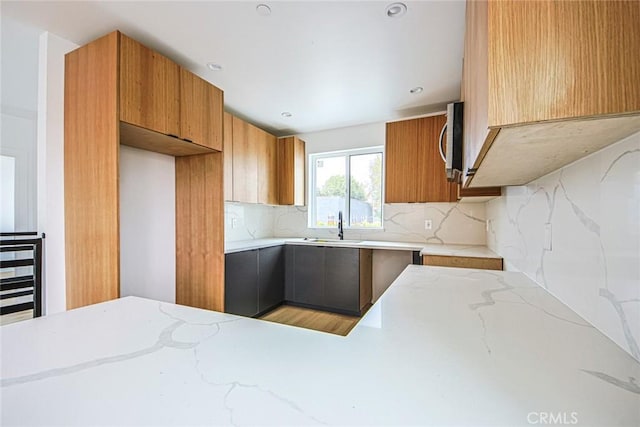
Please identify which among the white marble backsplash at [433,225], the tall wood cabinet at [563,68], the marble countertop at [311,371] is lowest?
the marble countertop at [311,371]

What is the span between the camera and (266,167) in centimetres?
348

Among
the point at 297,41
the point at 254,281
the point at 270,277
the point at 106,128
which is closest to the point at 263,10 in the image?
the point at 297,41

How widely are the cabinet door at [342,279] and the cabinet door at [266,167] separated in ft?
3.54

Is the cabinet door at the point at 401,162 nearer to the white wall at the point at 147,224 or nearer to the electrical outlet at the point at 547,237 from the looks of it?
the electrical outlet at the point at 547,237

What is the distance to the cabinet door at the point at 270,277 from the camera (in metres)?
3.02

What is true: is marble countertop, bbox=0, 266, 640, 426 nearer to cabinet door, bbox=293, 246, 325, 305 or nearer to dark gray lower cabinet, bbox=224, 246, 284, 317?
dark gray lower cabinet, bbox=224, 246, 284, 317

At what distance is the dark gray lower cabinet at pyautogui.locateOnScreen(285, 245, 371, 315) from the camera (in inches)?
121

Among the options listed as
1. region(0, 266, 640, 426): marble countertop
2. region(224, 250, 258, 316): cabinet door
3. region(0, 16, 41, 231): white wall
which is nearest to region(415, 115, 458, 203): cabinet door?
region(224, 250, 258, 316): cabinet door

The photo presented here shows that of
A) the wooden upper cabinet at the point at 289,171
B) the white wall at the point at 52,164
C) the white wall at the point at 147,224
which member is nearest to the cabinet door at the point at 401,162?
the wooden upper cabinet at the point at 289,171

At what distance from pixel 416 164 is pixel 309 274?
1.80 meters

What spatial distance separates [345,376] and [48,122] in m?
2.48

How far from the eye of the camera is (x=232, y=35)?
1806 millimetres

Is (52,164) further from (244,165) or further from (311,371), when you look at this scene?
(311,371)

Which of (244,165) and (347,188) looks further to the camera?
(347,188)
